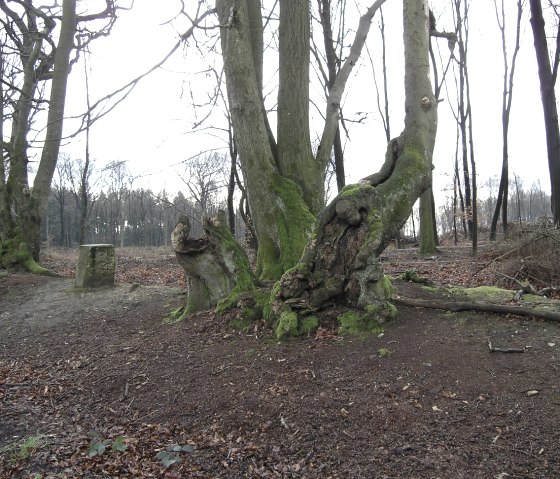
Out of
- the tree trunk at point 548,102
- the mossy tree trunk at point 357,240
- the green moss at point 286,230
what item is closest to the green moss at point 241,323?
the mossy tree trunk at point 357,240

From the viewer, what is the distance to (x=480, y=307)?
4691 millimetres

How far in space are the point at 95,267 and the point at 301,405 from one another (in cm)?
692

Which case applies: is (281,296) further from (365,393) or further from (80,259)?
(80,259)

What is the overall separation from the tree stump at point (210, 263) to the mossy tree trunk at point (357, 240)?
1145mm

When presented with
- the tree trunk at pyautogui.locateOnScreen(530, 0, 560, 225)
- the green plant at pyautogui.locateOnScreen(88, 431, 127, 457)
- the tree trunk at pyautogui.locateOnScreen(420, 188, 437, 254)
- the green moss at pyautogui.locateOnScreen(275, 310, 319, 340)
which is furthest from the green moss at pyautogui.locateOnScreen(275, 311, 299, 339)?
the tree trunk at pyautogui.locateOnScreen(420, 188, 437, 254)

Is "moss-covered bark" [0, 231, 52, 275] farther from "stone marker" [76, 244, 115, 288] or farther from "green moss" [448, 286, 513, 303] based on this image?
"green moss" [448, 286, 513, 303]

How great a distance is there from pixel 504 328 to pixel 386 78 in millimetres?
19863

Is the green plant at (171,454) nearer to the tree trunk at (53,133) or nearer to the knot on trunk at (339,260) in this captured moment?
the knot on trunk at (339,260)

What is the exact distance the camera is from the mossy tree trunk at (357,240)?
193 inches

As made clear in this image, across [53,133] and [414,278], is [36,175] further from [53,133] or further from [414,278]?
[414,278]

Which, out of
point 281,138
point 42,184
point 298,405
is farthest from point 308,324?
point 42,184

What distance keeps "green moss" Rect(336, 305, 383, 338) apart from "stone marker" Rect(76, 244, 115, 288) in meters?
6.30

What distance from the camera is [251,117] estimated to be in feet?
20.9

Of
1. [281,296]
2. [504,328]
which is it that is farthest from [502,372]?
[281,296]
